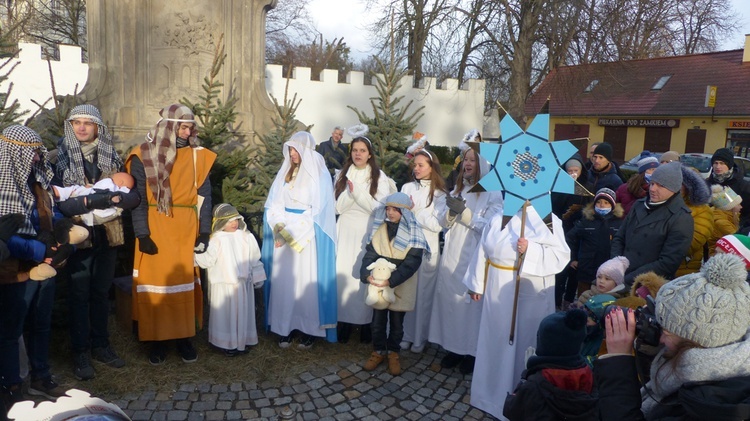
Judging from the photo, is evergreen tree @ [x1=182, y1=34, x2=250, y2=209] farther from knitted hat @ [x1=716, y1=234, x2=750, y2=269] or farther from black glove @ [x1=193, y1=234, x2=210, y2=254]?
knitted hat @ [x1=716, y1=234, x2=750, y2=269]

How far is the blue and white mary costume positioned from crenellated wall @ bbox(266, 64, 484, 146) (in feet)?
51.2

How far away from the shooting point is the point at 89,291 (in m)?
4.18

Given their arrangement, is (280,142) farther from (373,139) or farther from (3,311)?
(3,311)

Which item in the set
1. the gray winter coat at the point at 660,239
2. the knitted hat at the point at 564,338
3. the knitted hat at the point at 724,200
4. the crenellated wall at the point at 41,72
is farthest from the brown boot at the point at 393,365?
the crenellated wall at the point at 41,72

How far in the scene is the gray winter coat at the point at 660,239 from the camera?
12.8 ft

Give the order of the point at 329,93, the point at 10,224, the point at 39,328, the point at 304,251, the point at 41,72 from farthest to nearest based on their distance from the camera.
→ the point at 329,93 < the point at 41,72 < the point at 304,251 < the point at 39,328 < the point at 10,224

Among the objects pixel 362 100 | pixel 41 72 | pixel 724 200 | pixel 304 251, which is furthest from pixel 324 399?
pixel 362 100

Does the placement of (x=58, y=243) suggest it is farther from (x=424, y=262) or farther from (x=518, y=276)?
(x=518, y=276)

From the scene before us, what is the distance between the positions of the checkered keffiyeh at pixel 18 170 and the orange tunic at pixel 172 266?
86 centimetres

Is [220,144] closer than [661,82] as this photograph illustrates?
Yes

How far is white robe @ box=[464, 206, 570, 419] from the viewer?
3789 mm

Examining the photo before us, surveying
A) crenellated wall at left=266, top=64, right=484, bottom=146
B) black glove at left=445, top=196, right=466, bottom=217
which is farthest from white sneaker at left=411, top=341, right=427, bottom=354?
crenellated wall at left=266, top=64, right=484, bottom=146

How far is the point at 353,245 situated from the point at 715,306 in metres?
3.58

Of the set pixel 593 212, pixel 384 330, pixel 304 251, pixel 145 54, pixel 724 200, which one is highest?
pixel 145 54
